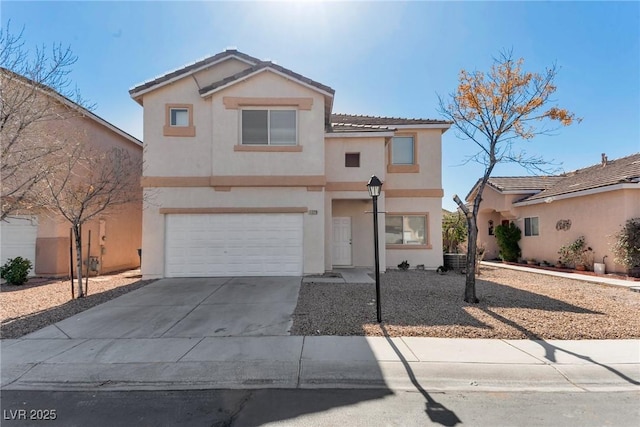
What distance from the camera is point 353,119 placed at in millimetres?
16703

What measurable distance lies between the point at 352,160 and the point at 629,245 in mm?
10328

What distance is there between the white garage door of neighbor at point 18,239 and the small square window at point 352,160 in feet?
39.2

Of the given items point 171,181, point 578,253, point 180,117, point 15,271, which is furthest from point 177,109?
point 578,253

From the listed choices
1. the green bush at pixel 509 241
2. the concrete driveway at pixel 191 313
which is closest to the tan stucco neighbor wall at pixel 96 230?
the concrete driveway at pixel 191 313

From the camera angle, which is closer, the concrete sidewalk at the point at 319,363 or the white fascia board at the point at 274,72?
the concrete sidewalk at the point at 319,363

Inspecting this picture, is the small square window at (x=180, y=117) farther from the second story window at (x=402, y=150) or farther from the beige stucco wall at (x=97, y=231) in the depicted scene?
the second story window at (x=402, y=150)

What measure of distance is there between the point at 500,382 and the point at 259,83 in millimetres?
11295

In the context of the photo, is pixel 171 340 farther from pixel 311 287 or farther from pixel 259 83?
pixel 259 83

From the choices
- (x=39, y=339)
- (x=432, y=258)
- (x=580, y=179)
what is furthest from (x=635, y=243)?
(x=39, y=339)

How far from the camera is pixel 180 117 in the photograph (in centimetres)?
1263

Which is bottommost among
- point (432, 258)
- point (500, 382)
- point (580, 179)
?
point (500, 382)

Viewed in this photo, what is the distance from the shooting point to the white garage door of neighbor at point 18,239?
13195 millimetres

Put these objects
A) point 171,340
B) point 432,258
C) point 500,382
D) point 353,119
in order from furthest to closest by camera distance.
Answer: point 353,119 < point 432,258 < point 171,340 < point 500,382

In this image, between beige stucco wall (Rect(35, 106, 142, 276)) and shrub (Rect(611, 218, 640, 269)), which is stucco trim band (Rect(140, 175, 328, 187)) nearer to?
beige stucco wall (Rect(35, 106, 142, 276))
